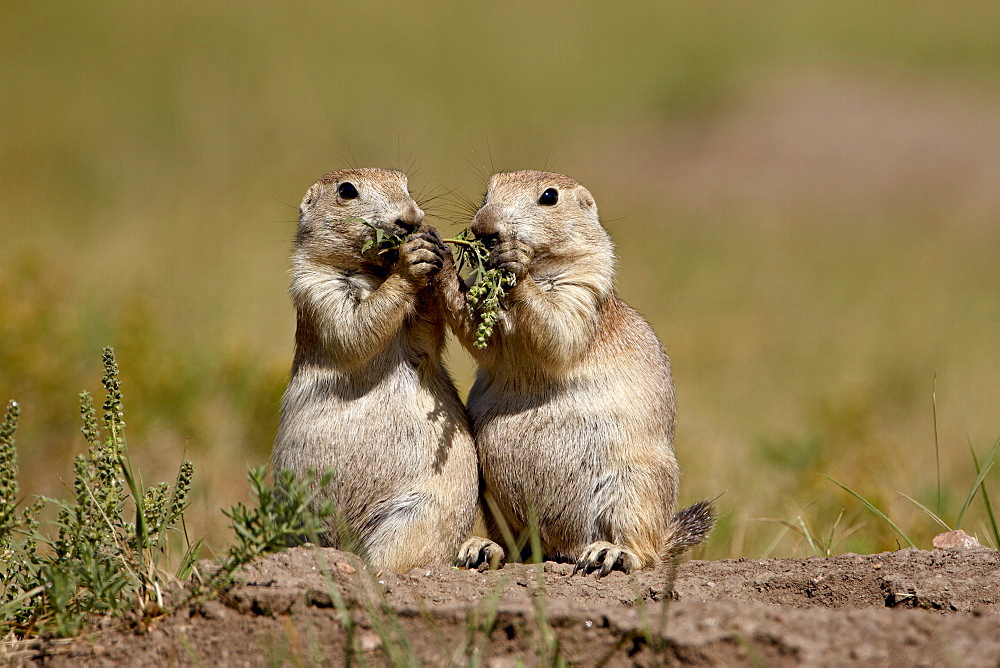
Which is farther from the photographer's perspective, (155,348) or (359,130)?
(359,130)

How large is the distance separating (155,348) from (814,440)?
555 centimetres

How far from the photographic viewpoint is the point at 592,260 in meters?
5.59

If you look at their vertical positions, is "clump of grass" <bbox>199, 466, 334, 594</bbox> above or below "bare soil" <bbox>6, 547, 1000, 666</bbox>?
above

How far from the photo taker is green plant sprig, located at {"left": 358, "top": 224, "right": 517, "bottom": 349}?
497 centimetres

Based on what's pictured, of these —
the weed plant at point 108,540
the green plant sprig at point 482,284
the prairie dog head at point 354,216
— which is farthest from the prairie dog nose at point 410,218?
the weed plant at point 108,540

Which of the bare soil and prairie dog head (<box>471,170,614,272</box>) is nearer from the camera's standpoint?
the bare soil

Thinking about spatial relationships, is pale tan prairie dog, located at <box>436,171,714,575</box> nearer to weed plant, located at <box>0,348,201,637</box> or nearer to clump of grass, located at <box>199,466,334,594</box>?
clump of grass, located at <box>199,466,334,594</box>

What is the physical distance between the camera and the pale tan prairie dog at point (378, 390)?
16.2 ft

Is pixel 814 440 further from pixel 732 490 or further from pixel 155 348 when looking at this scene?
pixel 155 348

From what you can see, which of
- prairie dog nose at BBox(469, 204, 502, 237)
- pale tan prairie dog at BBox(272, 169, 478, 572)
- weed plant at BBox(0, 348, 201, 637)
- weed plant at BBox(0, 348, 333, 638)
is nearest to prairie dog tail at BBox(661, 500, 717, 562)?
pale tan prairie dog at BBox(272, 169, 478, 572)

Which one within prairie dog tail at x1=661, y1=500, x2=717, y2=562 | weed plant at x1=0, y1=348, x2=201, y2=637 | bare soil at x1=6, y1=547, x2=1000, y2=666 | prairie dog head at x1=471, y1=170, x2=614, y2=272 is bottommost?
prairie dog tail at x1=661, y1=500, x2=717, y2=562

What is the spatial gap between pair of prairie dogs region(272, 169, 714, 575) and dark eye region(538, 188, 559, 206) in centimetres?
1

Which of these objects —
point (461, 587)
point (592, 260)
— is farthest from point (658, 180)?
point (461, 587)

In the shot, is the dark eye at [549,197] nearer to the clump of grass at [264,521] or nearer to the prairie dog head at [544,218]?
the prairie dog head at [544,218]
